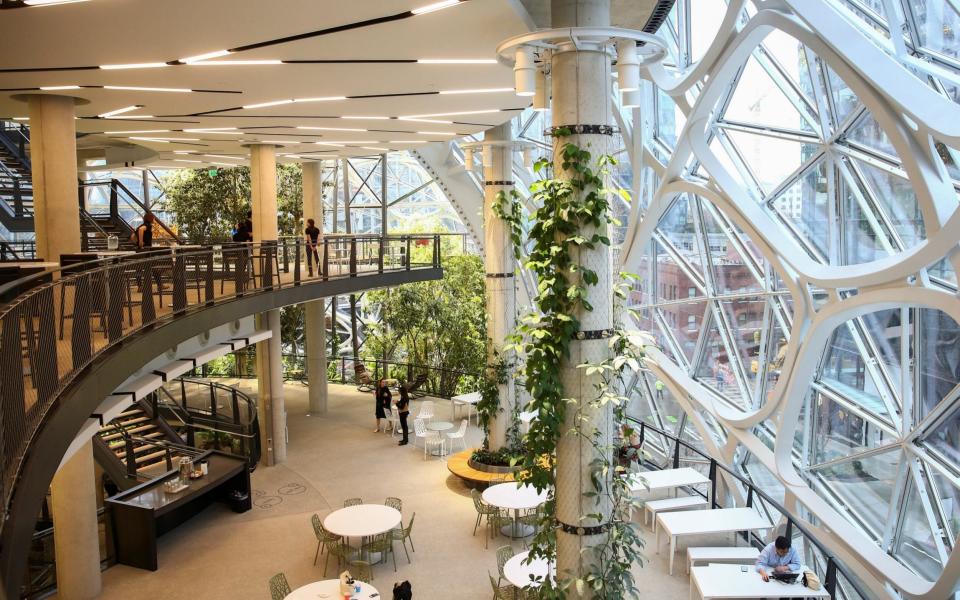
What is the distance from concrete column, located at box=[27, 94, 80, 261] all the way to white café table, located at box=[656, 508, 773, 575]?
10624mm

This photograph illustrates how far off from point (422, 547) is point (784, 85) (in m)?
10.8

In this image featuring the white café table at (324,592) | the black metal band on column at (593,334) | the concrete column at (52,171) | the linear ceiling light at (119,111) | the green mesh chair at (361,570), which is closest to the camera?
the black metal band on column at (593,334)

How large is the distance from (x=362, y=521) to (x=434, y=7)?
29.5ft

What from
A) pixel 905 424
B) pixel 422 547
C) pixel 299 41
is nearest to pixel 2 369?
pixel 299 41

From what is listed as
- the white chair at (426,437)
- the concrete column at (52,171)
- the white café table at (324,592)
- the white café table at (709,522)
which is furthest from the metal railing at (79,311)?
the white café table at (709,522)

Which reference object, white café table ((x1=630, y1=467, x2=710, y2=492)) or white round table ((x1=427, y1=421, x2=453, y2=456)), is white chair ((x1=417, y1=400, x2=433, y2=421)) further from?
white café table ((x1=630, y1=467, x2=710, y2=492))

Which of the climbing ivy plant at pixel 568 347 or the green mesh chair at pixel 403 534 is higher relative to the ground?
the climbing ivy plant at pixel 568 347

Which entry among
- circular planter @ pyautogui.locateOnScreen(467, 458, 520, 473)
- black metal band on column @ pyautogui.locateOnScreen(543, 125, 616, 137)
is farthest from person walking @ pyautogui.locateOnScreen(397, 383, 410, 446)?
black metal band on column @ pyautogui.locateOnScreen(543, 125, 616, 137)

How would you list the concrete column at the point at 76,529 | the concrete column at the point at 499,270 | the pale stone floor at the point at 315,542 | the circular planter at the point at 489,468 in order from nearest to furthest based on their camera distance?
the concrete column at the point at 76,529 < the pale stone floor at the point at 315,542 < the circular planter at the point at 489,468 < the concrete column at the point at 499,270

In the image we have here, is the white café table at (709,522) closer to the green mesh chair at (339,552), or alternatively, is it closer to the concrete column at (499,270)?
the green mesh chair at (339,552)

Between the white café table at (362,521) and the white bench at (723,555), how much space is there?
5.04 metres

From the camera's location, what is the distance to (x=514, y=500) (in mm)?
13352

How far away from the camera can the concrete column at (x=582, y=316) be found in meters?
6.89

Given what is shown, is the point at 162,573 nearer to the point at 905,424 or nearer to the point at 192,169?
the point at 905,424
